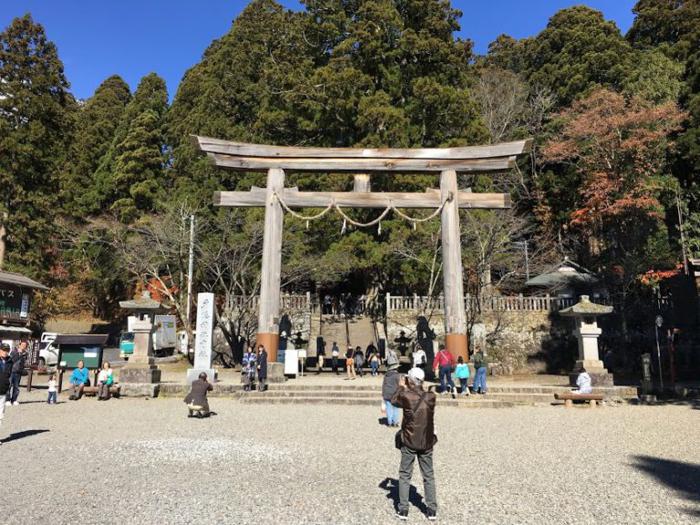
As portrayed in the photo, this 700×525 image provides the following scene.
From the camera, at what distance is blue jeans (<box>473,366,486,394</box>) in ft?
39.3

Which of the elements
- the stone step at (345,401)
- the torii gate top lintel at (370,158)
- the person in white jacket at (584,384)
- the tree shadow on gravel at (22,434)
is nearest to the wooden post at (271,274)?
the torii gate top lintel at (370,158)

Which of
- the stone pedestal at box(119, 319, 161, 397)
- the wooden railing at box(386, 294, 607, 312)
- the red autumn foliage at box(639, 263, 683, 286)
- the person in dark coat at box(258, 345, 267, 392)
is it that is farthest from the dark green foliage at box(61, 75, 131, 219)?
the red autumn foliage at box(639, 263, 683, 286)

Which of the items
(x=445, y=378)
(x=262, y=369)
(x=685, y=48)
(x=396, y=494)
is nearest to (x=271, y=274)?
(x=262, y=369)

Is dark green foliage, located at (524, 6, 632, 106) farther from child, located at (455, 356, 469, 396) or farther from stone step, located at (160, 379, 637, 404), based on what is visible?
child, located at (455, 356, 469, 396)

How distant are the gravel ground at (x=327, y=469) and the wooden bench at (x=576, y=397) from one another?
151 centimetres

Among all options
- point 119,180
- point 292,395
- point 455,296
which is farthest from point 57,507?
point 119,180

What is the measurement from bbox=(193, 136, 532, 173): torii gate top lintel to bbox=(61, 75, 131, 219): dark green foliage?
1665 cm

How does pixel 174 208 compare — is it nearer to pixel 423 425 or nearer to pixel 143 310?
pixel 143 310

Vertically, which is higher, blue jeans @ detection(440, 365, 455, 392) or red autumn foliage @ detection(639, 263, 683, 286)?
red autumn foliage @ detection(639, 263, 683, 286)

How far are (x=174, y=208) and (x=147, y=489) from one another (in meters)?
18.8

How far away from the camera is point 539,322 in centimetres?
2053

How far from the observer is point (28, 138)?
77.7 ft

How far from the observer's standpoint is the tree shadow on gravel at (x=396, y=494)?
14.9 feet

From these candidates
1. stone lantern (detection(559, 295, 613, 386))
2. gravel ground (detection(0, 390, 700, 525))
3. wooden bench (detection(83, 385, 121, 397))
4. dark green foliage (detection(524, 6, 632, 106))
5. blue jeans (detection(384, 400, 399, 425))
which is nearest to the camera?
gravel ground (detection(0, 390, 700, 525))
